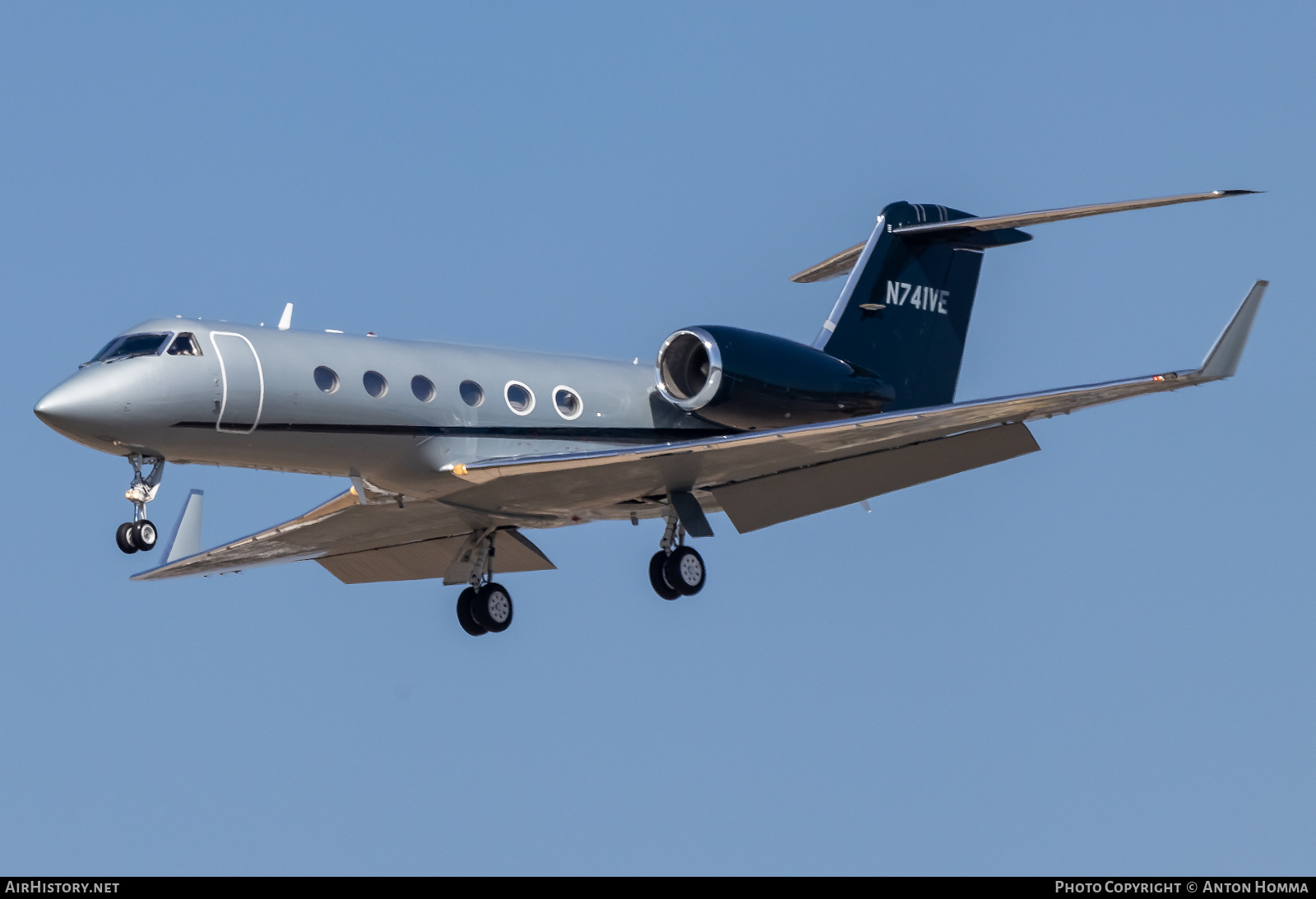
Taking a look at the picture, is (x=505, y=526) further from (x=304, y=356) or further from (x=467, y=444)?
(x=304, y=356)

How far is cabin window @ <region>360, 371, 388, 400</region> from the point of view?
18969mm

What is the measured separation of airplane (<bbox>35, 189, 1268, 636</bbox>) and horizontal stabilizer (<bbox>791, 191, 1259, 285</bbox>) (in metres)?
0.03

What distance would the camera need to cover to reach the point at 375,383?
62.5 feet

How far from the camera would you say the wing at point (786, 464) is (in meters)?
19.1

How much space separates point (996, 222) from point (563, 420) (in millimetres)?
6185

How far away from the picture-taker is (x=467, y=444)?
19734 mm

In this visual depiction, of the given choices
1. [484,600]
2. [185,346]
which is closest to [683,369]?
[484,600]

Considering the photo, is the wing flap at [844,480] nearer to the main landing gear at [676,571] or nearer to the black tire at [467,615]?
the main landing gear at [676,571]

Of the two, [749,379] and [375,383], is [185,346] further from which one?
[749,379]

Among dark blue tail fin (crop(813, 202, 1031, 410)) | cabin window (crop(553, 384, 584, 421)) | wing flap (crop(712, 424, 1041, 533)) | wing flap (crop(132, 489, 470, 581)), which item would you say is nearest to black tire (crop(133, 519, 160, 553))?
wing flap (crop(132, 489, 470, 581))

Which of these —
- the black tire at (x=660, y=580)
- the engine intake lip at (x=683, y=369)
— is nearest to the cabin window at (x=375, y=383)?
the engine intake lip at (x=683, y=369)

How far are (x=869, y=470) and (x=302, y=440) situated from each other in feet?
21.7

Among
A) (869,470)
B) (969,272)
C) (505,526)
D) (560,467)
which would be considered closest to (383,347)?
(560,467)

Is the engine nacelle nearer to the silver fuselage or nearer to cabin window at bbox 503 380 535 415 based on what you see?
the silver fuselage
